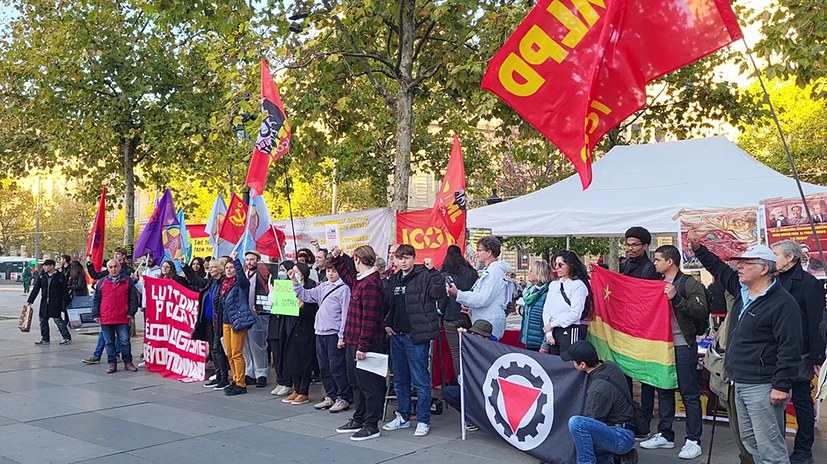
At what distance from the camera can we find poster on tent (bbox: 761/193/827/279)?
6.96 meters

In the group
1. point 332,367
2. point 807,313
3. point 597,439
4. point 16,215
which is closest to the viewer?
point 597,439

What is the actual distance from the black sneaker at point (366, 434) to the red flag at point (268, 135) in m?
4.12

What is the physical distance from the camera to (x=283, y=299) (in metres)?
9.04

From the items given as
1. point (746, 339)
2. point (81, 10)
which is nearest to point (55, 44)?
point (81, 10)

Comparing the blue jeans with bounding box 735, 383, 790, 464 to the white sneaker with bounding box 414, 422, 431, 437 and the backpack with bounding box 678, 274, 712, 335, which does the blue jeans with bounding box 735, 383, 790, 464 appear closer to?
the backpack with bounding box 678, 274, 712, 335

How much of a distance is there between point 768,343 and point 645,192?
15.0 feet

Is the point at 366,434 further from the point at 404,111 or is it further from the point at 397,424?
the point at 404,111

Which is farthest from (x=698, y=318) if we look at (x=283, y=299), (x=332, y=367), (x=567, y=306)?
(x=283, y=299)

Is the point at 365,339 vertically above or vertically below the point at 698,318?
below

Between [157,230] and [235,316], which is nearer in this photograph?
[235,316]

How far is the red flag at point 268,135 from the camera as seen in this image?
9876mm

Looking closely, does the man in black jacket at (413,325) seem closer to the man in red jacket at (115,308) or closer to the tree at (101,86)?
the man in red jacket at (115,308)

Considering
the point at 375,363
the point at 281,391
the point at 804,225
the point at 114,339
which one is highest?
the point at 804,225

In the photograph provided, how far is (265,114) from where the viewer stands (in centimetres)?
1002
